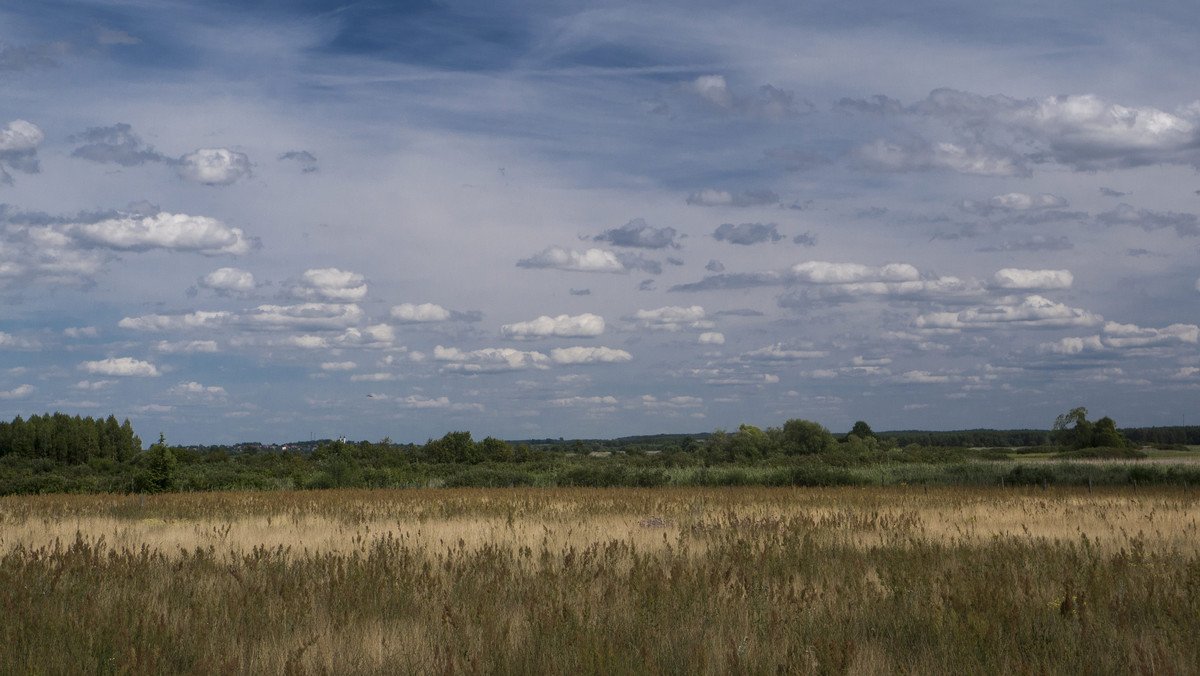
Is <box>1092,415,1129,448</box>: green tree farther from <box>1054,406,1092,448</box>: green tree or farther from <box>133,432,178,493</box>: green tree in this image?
<box>133,432,178,493</box>: green tree

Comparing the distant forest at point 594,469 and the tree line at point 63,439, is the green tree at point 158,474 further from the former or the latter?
the tree line at point 63,439

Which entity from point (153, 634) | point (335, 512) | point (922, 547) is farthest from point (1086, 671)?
point (335, 512)

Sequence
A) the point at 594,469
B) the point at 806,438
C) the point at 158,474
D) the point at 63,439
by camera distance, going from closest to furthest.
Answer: the point at 158,474 < the point at 594,469 < the point at 806,438 < the point at 63,439

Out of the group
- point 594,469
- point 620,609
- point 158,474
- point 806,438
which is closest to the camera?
point 620,609

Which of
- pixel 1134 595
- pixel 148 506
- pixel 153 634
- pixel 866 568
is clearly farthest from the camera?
pixel 148 506

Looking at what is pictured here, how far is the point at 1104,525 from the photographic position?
56.4ft

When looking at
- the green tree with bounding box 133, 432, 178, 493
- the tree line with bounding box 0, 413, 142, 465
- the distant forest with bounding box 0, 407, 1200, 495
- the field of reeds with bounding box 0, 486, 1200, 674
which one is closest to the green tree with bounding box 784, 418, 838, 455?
the distant forest with bounding box 0, 407, 1200, 495

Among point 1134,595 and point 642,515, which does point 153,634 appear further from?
point 642,515

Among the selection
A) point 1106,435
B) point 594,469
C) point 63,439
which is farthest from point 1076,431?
point 63,439

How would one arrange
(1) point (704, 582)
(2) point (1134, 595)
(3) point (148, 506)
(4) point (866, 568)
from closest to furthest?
1. (2) point (1134, 595)
2. (1) point (704, 582)
3. (4) point (866, 568)
4. (3) point (148, 506)

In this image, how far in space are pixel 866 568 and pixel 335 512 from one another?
16.5 metres

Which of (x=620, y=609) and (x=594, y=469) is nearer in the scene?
(x=620, y=609)

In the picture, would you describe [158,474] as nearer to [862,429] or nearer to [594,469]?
[594,469]

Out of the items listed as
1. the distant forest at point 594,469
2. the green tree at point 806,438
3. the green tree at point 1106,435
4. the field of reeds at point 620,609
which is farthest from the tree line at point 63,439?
the green tree at point 1106,435
